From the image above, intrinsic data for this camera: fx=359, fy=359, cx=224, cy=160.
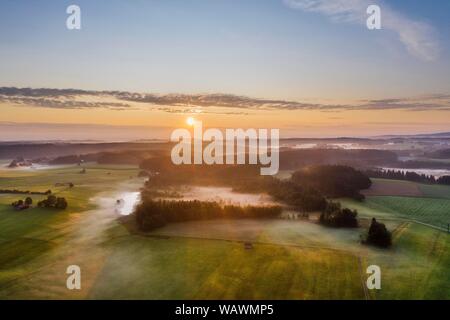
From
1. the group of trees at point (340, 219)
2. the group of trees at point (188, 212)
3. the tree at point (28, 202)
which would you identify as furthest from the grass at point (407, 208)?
the tree at point (28, 202)

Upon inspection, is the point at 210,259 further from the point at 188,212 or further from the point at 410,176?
the point at 410,176

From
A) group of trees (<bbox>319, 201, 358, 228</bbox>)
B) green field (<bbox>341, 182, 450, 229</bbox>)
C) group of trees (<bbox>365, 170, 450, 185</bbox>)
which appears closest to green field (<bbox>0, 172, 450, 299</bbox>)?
group of trees (<bbox>319, 201, 358, 228</bbox>)

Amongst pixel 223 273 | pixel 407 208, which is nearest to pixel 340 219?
pixel 407 208

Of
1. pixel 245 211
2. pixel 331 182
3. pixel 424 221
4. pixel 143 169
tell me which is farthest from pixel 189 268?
pixel 143 169

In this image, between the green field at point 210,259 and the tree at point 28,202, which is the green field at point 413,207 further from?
the tree at point 28,202

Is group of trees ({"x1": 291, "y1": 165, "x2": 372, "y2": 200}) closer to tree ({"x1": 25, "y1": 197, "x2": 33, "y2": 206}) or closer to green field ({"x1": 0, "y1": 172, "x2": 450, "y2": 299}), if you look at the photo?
green field ({"x1": 0, "y1": 172, "x2": 450, "y2": 299})
